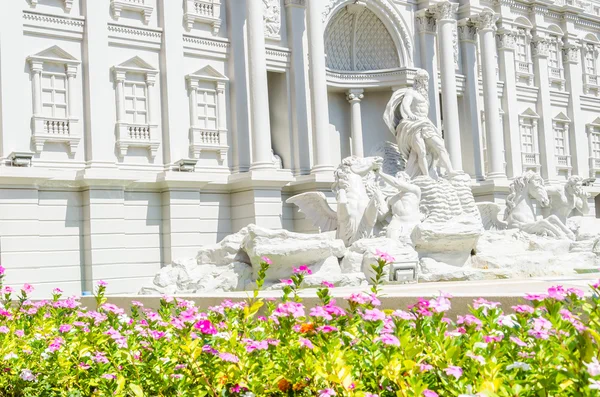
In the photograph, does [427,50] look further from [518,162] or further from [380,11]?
[518,162]

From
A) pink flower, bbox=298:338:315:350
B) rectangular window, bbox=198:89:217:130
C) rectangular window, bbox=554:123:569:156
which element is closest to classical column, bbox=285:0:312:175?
rectangular window, bbox=198:89:217:130

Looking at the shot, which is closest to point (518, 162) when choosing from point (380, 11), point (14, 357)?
point (380, 11)

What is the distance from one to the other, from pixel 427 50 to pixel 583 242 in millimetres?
11860

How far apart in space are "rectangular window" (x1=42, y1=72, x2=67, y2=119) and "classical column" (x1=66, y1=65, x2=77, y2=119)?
0.11 meters

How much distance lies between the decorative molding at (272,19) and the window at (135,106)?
13.6 ft

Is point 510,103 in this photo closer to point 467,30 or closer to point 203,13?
point 467,30

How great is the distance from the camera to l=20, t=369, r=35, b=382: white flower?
18.6ft

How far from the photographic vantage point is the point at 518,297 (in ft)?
23.6

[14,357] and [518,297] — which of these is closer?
[14,357]

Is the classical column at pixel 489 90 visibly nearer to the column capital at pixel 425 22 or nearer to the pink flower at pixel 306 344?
the column capital at pixel 425 22

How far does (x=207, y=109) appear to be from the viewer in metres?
23.9

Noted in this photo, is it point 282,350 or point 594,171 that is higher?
point 594,171

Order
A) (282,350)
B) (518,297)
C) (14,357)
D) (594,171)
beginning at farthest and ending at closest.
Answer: (594,171) → (518,297) → (14,357) → (282,350)

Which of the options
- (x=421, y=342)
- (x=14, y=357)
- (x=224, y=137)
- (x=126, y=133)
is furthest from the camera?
(x=224, y=137)
